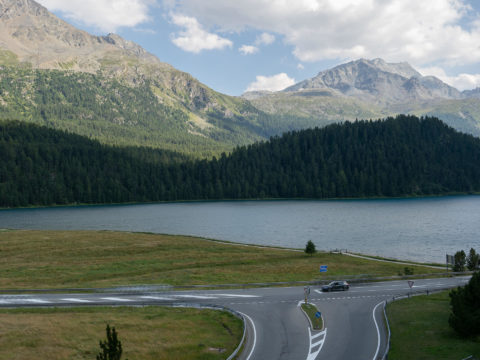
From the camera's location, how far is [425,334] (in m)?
28.6

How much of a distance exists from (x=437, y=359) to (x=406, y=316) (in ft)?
34.9

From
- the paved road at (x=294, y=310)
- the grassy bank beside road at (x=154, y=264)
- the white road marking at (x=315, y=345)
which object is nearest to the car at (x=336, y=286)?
the paved road at (x=294, y=310)

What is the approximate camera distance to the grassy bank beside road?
5294cm

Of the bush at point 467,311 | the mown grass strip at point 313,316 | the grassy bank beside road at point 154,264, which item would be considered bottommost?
the grassy bank beside road at point 154,264

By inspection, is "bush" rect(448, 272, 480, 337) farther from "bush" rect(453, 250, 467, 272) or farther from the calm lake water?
the calm lake water

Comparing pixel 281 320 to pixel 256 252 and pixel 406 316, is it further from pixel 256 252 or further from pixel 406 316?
pixel 256 252

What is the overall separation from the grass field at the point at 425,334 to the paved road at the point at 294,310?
1330mm

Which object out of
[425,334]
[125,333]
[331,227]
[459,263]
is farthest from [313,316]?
[331,227]

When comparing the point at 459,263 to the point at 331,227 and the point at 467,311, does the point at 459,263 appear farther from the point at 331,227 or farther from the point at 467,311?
the point at 331,227

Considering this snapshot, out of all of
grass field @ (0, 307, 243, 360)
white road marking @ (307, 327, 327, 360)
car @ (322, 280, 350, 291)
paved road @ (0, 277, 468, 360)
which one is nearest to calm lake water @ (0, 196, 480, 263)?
car @ (322, 280, 350, 291)

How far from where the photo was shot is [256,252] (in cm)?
7631

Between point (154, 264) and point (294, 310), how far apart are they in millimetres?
34423

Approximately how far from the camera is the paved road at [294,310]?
1052 inches

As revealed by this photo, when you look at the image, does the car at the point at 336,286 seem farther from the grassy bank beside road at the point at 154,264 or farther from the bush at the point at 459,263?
the bush at the point at 459,263
